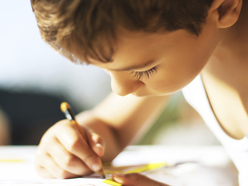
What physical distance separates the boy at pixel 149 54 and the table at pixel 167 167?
3 centimetres

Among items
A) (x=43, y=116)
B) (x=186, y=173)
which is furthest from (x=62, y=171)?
(x=43, y=116)

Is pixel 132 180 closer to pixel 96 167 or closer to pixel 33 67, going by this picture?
pixel 96 167

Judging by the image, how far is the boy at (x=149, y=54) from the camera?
363mm

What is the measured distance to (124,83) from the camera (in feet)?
1.44

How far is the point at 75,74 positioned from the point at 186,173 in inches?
43.9

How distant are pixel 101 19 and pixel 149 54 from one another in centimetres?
7

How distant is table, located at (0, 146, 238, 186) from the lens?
550 millimetres

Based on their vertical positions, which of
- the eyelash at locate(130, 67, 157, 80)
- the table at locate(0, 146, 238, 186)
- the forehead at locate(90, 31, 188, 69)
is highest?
the forehead at locate(90, 31, 188, 69)

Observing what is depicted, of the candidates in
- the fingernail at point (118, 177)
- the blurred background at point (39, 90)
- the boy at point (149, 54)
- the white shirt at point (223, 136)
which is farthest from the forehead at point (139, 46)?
the blurred background at point (39, 90)

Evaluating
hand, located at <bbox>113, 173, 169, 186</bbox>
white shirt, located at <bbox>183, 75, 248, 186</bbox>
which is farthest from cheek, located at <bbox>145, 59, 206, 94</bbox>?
white shirt, located at <bbox>183, 75, 248, 186</bbox>

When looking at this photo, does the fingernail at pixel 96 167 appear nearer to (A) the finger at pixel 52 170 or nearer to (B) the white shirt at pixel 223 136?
(A) the finger at pixel 52 170

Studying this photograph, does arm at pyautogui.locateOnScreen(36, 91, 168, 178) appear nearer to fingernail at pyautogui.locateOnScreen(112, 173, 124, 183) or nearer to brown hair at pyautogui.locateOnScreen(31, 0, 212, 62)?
fingernail at pyautogui.locateOnScreen(112, 173, 124, 183)

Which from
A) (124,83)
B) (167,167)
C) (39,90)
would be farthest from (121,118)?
(39,90)

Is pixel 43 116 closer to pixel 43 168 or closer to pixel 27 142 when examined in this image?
pixel 27 142
